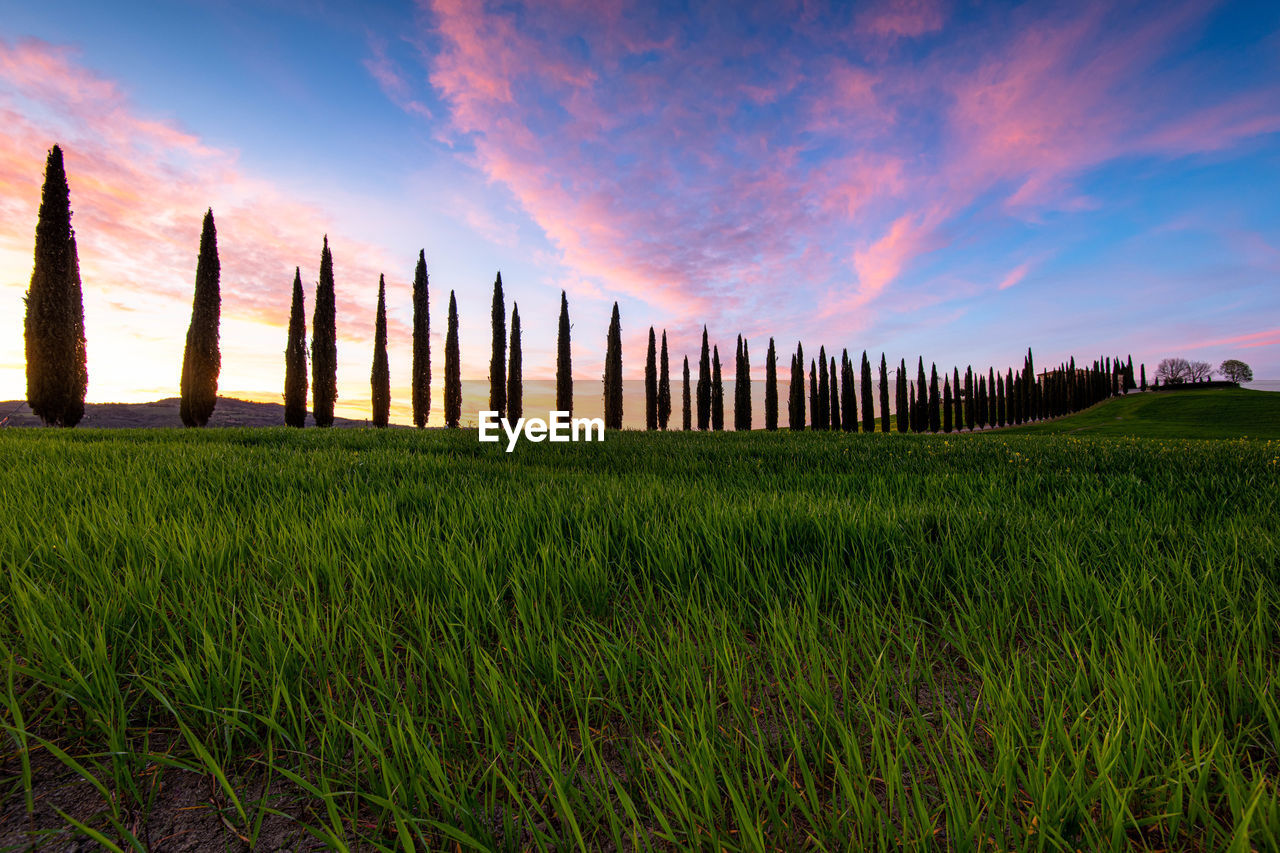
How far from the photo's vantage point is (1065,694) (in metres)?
1.39

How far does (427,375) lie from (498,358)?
4.63 metres

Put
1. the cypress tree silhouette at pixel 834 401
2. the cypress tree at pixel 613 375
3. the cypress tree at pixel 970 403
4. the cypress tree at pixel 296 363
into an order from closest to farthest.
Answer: the cypress tree at pixel 296 363 → the cypress tree at pixel 613 375 → the cypress tree silhouette at pixel 834 401 → the cypress tree at pixel 970 403

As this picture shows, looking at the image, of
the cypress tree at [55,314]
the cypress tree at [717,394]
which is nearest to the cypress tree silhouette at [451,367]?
the cypress tree at [55,314]

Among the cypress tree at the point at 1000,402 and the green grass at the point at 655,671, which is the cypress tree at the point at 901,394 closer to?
the cypress tree at the point at 1000,402

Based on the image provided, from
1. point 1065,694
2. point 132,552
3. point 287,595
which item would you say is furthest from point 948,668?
point 132,552

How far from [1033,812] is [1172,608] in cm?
165

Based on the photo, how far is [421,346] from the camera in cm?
2842

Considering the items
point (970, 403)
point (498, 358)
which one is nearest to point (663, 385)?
point (498, 358)

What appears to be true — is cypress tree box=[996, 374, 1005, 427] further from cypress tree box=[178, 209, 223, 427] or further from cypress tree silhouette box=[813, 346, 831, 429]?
cypress tree box=[178, 209, 223, 427]

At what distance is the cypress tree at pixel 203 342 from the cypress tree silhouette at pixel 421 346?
8.64m

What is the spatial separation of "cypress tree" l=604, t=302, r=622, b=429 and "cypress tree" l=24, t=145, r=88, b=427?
2510cm

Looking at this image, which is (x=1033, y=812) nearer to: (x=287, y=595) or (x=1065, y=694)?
(x=1065, y=694)

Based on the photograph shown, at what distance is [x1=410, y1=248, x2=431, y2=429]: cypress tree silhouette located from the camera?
1112 inches

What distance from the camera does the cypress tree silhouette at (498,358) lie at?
103ft
